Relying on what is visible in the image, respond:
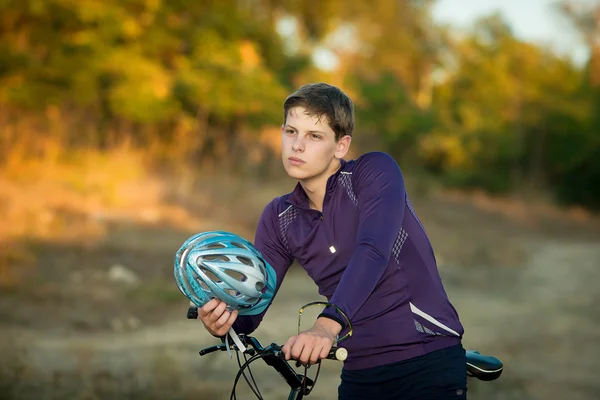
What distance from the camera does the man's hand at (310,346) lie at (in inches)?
107

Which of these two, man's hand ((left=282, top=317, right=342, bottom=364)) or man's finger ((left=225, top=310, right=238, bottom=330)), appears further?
man's finger ((left=225, top=310, right=238, bottom=330))

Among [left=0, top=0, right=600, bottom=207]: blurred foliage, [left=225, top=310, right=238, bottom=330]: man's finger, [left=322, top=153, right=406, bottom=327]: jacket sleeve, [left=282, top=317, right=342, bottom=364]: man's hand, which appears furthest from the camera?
[left=0, top=0, right=600, bottom=207]: blurred foliage

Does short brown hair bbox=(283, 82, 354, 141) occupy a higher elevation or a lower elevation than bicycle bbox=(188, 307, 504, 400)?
higher

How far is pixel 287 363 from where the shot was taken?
3.21 metres

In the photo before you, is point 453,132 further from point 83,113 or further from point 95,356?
point 95,356

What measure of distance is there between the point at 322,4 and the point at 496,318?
22.5m

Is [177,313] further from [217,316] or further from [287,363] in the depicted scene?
[217,316]

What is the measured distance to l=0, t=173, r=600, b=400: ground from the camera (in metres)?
8.90

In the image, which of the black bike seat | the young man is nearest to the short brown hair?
the young man

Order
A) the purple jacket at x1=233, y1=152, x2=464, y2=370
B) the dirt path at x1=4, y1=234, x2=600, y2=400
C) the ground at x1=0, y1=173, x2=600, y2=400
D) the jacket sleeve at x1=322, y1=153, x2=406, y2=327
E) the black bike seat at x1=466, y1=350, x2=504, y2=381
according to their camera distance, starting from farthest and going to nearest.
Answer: the dirt path at x1=4, y1=234, x2=600, y2=400, the ground at x1=0, y1=173, x2=600, y2=400, the black bike seat at x1=466, y1=350, x2=504, y2=381, the purple jacket at x1=233, y1=152, x2=464, y2=370, the jacket sleeve at x1=322, y1=153, x2=406, y2=327

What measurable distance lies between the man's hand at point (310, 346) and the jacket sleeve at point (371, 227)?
10cm

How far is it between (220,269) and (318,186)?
0.71 m

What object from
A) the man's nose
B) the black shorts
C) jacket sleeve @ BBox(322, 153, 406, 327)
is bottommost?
the black shorts

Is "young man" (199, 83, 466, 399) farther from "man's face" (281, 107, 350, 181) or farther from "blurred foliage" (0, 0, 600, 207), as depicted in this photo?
"blurred foliage" (0, 0, 600, 207)
